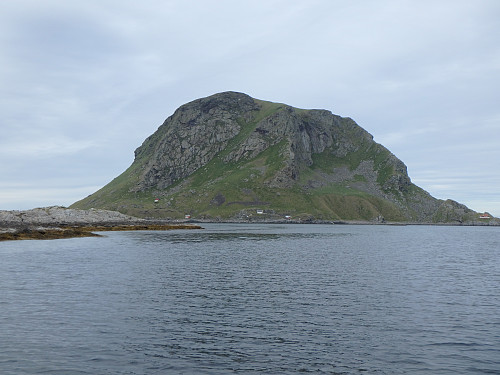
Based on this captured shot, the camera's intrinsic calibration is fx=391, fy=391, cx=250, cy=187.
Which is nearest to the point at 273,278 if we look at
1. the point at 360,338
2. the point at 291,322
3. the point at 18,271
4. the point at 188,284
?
the point at 188,284

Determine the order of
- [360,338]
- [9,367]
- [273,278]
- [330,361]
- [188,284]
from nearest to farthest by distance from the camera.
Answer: [9,367], [330,361], [360,338], [188,284], [273,278]

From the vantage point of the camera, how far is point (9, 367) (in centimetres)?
2197

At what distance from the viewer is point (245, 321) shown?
3266 cm

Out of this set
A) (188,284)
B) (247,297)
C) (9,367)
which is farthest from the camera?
(188,284)

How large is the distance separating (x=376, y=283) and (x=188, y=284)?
80.5ft

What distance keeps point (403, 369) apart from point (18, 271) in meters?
54.4

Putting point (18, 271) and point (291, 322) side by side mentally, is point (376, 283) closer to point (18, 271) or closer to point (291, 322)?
point (291, 322)

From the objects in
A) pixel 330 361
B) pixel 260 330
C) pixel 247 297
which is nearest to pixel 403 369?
pixel 330 361

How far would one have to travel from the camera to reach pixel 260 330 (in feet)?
98.9

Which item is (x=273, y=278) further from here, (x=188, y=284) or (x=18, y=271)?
(x=18, y=271)

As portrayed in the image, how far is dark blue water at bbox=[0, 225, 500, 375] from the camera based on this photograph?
23453 millimetres

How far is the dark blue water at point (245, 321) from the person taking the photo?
2345 centimetres

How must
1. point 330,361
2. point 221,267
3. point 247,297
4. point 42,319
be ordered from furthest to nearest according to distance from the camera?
1. point 221,267
2. point 247,297
3. point 42,319
4. point 330,361

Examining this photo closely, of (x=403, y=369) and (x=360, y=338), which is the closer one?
(x=403, y=369)
